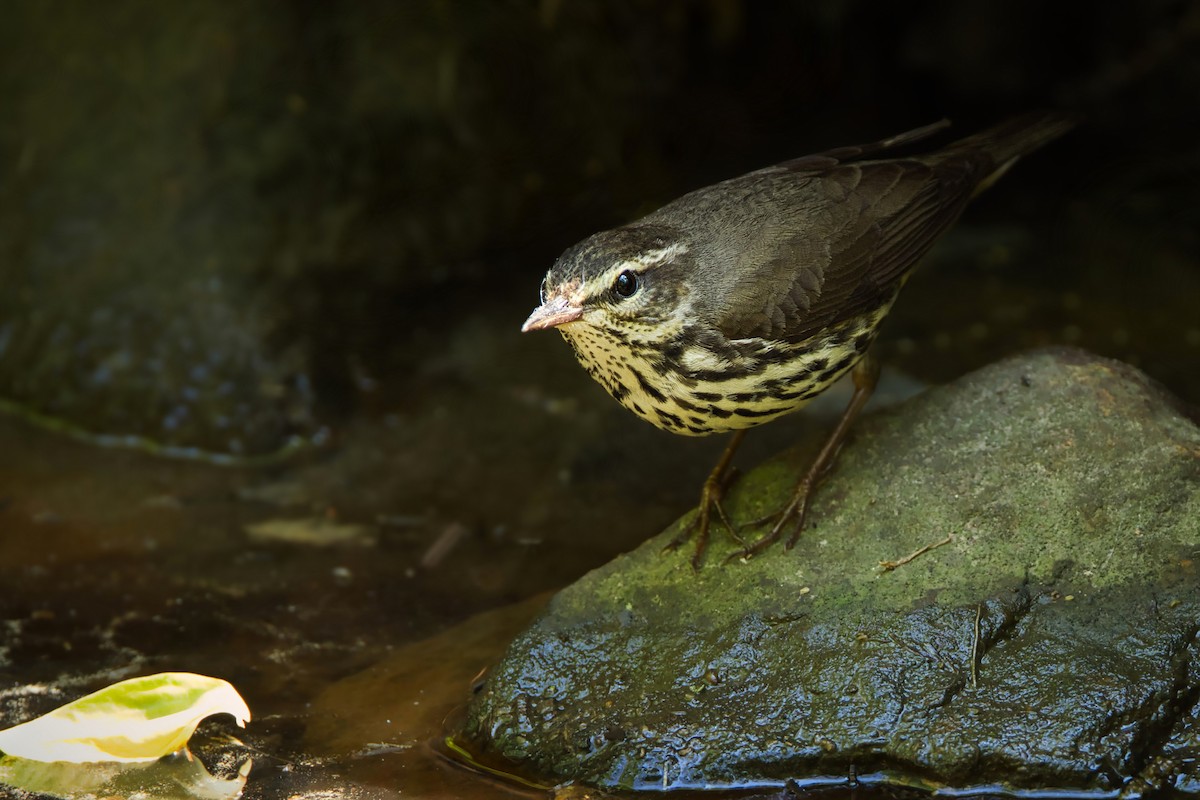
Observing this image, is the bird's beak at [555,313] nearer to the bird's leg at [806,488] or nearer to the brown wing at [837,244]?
the brown wing at [837,244]

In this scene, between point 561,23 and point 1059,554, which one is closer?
point 1059,554

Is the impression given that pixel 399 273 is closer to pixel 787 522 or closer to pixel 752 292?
pixel 752 292

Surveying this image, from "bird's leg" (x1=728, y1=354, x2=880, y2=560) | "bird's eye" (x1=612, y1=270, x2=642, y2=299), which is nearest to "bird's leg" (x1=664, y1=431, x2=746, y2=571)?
"bird's leg" (x1=728, y1=354, x2=880, y2=560)

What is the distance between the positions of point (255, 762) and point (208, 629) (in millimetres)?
989

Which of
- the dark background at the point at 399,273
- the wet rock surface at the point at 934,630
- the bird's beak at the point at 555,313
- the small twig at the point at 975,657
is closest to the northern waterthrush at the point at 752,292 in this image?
the bird's beak at the point at 555,313

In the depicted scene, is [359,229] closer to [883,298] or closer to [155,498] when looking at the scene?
[155,498]

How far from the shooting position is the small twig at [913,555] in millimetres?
3957

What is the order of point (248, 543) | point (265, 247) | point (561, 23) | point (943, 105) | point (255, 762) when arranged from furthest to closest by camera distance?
point (943, 105), point (561, 23), point (265, 247), point (248, 543), point (255, 762)

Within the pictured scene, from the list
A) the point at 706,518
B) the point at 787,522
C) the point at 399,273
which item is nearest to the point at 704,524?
the point at 706,518

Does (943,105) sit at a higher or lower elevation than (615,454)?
higher

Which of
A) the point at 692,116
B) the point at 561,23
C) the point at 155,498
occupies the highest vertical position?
the point at 561,23

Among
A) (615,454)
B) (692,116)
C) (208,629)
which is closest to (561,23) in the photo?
(692,116)

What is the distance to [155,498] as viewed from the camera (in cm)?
566

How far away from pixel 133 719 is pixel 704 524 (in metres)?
1.91
